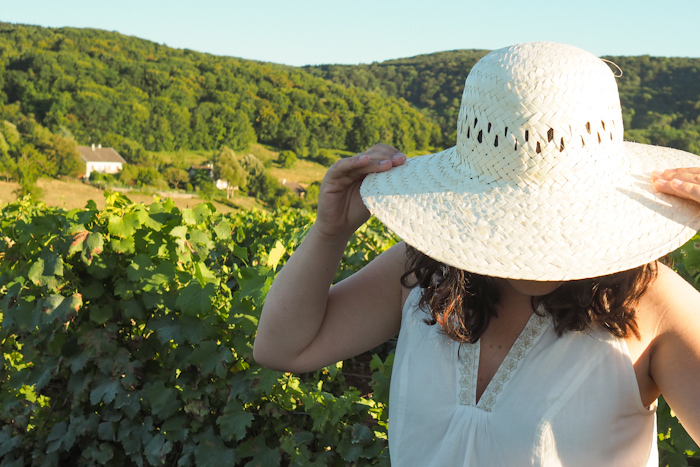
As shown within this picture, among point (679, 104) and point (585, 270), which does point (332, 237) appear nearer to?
point (585, 270)

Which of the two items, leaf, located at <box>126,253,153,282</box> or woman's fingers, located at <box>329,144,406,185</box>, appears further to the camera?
leaf, located at <box>126,253,153,282</box>

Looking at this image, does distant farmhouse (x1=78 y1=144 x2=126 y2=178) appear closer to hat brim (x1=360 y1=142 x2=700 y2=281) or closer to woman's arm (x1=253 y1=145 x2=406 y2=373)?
woman's arm (x1=253 y1=145 x2=406 y2=373)

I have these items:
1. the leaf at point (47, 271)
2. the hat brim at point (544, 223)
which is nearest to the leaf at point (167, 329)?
the leaf at point (47, 271)

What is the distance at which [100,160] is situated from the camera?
84.6m

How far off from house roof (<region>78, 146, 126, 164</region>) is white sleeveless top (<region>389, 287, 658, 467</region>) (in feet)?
298

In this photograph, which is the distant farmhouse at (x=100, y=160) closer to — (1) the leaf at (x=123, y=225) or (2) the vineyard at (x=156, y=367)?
(2) the vineyard at (x=156, y=367)

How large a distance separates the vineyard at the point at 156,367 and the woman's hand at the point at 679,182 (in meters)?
1.19

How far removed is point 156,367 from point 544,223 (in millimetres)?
2447

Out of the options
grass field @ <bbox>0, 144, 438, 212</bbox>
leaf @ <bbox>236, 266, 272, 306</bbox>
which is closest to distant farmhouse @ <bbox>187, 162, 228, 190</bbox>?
grass field @ <bbox>0, 144, 438, 212</bbox>

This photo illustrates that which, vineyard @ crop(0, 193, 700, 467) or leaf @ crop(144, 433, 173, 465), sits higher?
vineyard @ crop(0, 193, 700, 467)

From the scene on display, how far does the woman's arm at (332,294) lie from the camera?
143 cm

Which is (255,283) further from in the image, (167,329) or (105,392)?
(105,392)

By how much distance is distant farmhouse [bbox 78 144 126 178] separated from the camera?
273ft

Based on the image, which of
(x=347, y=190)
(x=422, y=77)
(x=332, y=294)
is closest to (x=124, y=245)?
(x=332, y=294)
